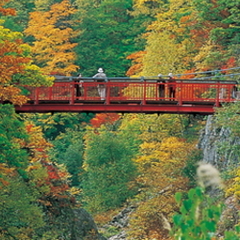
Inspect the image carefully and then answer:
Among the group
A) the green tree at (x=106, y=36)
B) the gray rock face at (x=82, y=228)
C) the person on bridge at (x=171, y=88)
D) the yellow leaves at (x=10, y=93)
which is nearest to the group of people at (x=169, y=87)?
the person on bridge at (x=171, y=88)

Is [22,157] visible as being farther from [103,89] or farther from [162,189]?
[162,189]

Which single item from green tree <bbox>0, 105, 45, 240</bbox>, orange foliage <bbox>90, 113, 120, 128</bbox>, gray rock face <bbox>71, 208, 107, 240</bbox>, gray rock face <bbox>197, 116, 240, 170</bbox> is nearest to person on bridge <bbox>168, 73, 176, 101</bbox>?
gray rock face <bbox>197, 116, 240, 170</bbox>

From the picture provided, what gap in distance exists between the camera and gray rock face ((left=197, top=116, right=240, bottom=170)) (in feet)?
115

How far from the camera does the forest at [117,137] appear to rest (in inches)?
1048

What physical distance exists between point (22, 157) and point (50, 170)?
6.65m

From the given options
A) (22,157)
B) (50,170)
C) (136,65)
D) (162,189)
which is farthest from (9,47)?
(136,65)

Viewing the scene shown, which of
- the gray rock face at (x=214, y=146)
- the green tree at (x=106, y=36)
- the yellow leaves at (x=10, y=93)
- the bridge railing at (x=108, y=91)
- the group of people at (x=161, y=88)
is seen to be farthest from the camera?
the green tree at (x=106, y=36)

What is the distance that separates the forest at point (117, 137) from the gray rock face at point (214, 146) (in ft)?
0.31

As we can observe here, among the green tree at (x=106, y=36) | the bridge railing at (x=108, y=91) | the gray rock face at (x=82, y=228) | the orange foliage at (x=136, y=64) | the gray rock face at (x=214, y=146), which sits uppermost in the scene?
the green tree at (x=106, y=36)

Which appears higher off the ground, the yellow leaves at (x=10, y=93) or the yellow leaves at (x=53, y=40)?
the yellow leaves at (x=53, y=40)

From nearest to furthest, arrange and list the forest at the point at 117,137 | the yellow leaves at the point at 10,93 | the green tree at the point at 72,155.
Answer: the yellow leaves at the point at 10,93 → the forest at the point at 117,137 → the green tree at the point at 72,155

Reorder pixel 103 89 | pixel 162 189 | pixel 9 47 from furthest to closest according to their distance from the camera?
pixel 162 189, pixel 103 89, pixel 9 47

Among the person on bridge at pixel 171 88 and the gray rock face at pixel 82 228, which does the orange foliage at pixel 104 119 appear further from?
the person on bridge at pixel 171 88

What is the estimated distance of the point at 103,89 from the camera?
30.9 m
